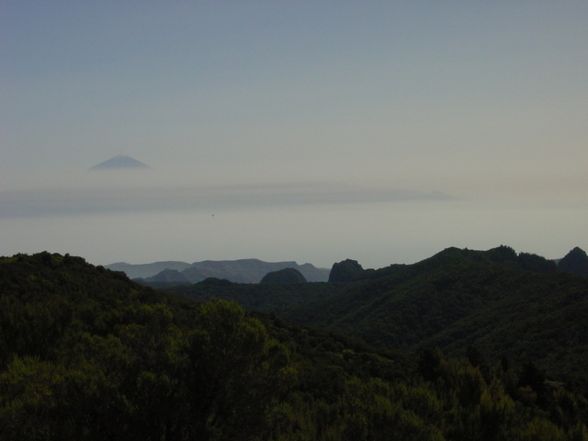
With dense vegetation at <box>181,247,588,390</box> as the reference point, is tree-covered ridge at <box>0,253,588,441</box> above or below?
above

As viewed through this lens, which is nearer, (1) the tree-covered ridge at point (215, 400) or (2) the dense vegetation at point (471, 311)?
(1) the tree-covered ridge at point (215, 400)

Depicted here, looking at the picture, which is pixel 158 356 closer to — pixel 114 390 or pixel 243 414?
pixel 114 390

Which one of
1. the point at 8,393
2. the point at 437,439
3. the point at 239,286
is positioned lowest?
the point at 239,286

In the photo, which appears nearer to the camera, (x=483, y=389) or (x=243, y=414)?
(x=243, y=414)

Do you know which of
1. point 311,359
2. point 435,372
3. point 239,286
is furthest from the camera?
point 239,286

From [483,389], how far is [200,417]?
1373 cm

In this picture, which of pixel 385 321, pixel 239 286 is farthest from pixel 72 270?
pixel 239 286

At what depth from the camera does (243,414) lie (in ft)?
57.9

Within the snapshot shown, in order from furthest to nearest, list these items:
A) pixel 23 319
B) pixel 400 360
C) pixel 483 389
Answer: pixel 400 360
pixel 23 319
pixel 483 389

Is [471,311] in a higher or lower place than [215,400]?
lower

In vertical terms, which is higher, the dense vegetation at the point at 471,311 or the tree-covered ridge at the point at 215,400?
the tree-covered ridge at the point at 215,400

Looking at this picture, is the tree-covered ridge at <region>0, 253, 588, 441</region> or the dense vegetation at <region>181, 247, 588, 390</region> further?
the dense vegetation at <region>181, 247, 588, 390</region>

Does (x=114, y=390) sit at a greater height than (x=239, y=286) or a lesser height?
greater

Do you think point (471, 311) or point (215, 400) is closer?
point (215, 400)
